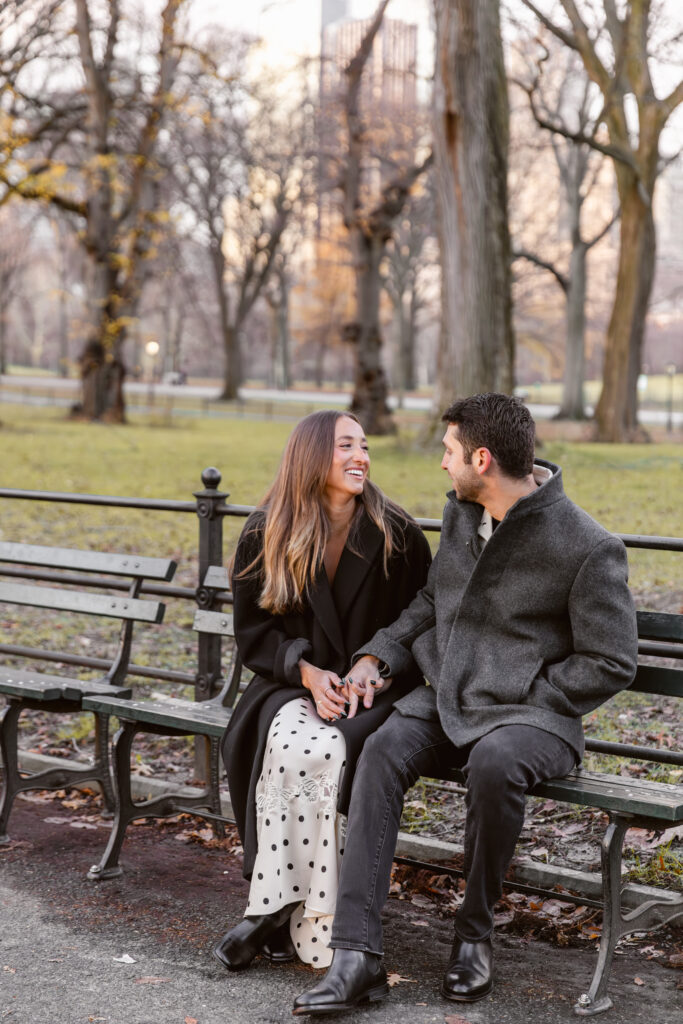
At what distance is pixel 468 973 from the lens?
11.4ft

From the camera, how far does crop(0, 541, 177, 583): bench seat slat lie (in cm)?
516

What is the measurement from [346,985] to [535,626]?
3.74 feet

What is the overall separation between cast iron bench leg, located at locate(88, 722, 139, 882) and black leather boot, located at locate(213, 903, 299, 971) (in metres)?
0.89

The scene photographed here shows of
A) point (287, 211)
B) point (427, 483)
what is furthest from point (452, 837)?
point (287, 211)

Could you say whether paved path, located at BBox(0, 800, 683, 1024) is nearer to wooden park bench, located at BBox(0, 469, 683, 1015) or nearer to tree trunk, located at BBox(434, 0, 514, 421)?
wooden park bench, located at BBox(0, 469, 683, 1015)

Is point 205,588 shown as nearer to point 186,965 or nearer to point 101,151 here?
point 186,965

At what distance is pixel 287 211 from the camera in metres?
42.5

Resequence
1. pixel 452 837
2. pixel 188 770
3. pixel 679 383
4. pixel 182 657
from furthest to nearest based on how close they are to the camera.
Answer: pixel 679 383 → pixel 182 657 → pixel 188 770 → pixel 452 837

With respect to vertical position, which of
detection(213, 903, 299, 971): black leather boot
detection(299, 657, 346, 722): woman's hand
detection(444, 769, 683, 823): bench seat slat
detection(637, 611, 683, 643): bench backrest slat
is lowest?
detection(213, 903, 299, 971): black leather boot

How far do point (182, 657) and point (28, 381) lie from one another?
55480 millimetres

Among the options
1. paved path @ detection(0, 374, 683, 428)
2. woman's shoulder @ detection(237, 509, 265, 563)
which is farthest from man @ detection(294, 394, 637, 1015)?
paved path @ detection(0, 374, 683, 428)

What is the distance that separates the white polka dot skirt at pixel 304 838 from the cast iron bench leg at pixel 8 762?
153cm

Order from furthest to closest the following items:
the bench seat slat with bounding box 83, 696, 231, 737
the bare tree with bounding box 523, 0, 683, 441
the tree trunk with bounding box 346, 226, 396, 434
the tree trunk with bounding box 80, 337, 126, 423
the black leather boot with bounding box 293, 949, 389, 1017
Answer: the tree trunk with bounding box 80, 337, 126, 423
the tree trunk with bounding box 346, 226, 396, 434
the bare tree with bounding box 523, 0, 683, 441
the bench seat slat with bounding box 83, 696, 231, 737
the black leather boot with bounding box 293, 949, 389, 1017

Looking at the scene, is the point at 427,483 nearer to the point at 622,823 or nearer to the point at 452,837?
the point at 452,837
